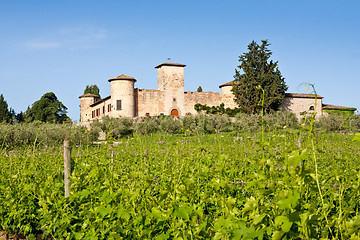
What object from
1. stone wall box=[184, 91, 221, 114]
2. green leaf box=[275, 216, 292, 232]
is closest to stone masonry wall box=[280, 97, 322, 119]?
stone wall box=[184, 91, 221, 114]

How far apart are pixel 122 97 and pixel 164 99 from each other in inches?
175

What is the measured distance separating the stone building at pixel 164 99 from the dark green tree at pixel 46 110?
10.7 m

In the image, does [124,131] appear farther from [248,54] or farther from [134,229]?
[134,229]

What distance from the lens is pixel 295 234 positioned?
1787mm

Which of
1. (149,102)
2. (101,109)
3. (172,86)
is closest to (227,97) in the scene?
(172,86)

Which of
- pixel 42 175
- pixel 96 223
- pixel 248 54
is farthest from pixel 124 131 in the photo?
pixel 96 223

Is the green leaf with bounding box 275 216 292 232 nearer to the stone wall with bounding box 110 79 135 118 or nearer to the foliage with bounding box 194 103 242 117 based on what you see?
the stone wall with bounding box 110 79 135 118

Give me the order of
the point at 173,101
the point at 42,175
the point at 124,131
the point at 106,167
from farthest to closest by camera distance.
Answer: the point at 173,101 < the point at 124,131 < the point at 42,175 < the point at 106,167

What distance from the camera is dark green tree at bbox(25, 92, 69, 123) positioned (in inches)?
1766

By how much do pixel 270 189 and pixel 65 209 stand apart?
2.13 metres

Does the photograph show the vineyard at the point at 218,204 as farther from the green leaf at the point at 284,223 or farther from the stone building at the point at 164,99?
the stone building at the point at 164,99

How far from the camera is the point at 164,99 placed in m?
35.1

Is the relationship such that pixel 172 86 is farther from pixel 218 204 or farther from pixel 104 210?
pixel 104 210

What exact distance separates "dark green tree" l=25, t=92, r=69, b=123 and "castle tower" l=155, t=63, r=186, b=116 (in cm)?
1715
